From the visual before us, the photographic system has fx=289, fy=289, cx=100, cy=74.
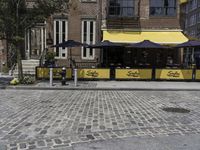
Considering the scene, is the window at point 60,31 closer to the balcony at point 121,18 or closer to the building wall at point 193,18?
the balcony at point 121,18

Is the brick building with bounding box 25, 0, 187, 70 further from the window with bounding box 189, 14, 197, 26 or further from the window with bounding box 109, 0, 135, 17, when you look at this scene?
the window with bounding box 189, 14, 197, 26

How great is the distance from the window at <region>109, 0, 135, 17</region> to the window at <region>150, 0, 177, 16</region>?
1648mm

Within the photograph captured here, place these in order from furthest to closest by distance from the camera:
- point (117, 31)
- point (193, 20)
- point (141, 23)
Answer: point (193, 20), point (141, 23), point (117, 31)

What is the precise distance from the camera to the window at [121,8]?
935 inches

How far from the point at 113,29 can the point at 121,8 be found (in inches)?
79.9

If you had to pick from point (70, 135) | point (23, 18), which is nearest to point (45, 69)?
point (23, 18)

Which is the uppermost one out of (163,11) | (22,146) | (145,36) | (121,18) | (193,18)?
(193,18)

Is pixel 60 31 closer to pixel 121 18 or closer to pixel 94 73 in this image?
pixel 121 18

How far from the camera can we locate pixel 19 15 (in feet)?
50.7

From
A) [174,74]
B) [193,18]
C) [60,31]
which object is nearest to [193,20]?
[193,18]

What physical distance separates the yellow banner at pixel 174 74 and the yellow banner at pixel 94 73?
3.31 m

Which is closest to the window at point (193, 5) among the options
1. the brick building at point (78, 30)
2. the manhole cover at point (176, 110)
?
the brick building at point (78, 30)

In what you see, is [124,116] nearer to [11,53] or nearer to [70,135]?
[70,135]

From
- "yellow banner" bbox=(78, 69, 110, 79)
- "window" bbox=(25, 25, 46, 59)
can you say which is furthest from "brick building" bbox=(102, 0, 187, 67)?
"yellow banner" bbox=(78, 69, 110, 79)
